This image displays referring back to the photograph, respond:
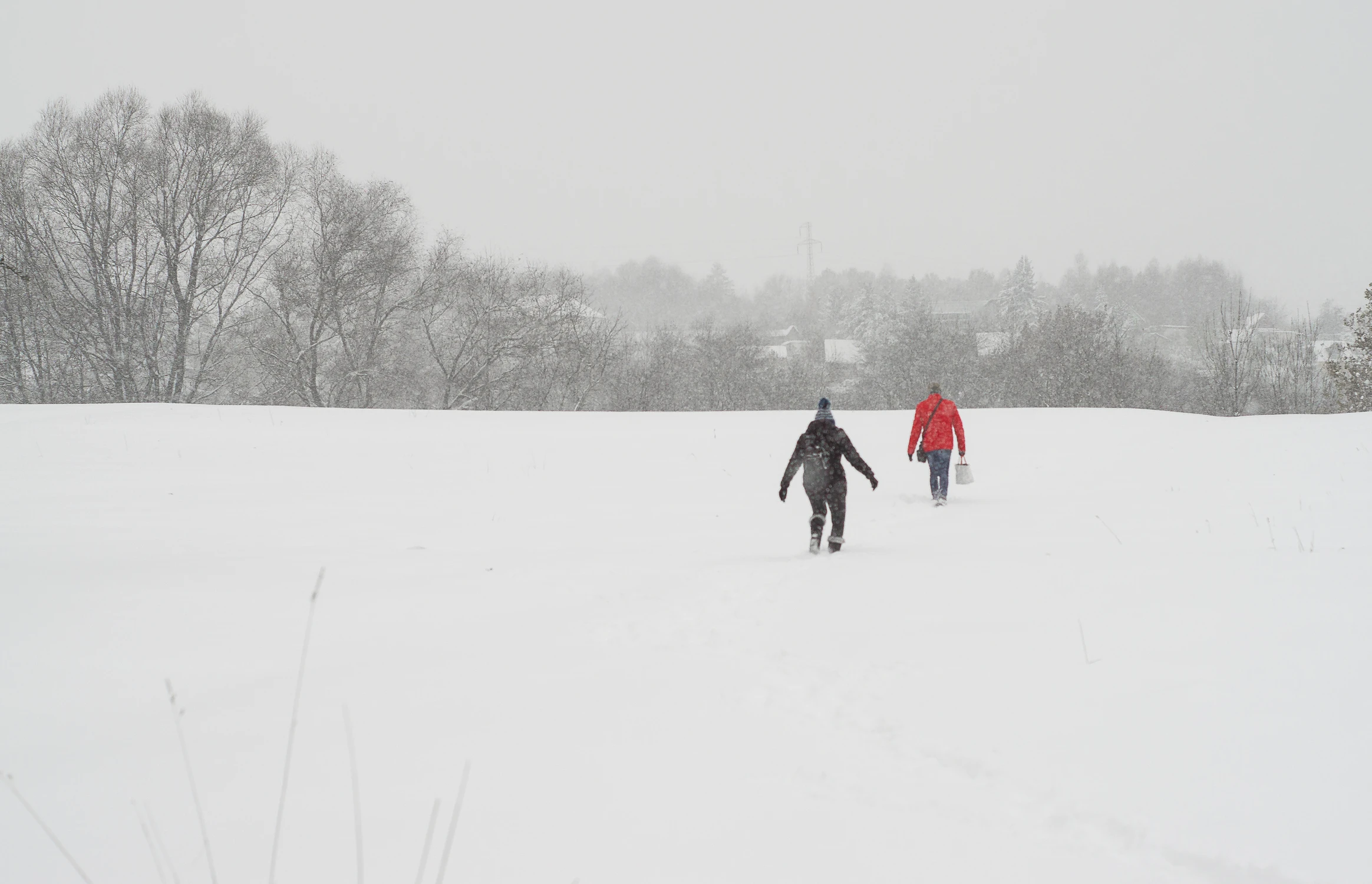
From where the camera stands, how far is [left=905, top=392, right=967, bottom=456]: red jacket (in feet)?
35.2

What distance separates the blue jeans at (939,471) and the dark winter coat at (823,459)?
3.44 m

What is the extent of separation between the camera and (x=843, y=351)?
249 feet

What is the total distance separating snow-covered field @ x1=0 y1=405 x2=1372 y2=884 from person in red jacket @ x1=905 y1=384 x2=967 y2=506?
1715 millimetres

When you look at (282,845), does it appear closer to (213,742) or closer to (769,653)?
(213,742)

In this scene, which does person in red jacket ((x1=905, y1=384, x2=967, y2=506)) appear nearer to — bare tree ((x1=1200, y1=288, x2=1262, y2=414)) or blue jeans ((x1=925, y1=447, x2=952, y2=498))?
blue jeans ((x1=925, y1=447, x2=952, y2=498))

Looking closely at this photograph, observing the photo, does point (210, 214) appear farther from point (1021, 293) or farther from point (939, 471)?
point (1021, 293)

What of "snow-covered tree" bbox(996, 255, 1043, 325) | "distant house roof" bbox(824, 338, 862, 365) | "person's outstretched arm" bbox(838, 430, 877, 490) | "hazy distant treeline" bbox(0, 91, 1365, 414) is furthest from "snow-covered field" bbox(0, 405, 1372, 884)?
"snow-covered tree" bbox(996, 255, 1043, 325)

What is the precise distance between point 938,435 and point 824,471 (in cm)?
383

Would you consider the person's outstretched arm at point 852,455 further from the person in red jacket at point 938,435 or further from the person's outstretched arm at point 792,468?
the person in red jacket at point 938,435

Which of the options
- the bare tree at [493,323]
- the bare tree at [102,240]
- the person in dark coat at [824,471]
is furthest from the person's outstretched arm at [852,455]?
the bare tree at [102,240]

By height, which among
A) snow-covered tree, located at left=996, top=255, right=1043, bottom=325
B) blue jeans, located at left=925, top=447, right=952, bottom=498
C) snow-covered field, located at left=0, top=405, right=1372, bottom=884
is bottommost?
snow-covered field, located at left=0, top=405, right=1372, bottom=884

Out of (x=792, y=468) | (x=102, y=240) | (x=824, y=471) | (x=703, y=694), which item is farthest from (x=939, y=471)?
(x=102, y=240)

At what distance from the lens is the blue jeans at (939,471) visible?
36.2ft

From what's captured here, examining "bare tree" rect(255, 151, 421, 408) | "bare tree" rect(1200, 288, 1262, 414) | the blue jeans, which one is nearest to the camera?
the blue jeans
